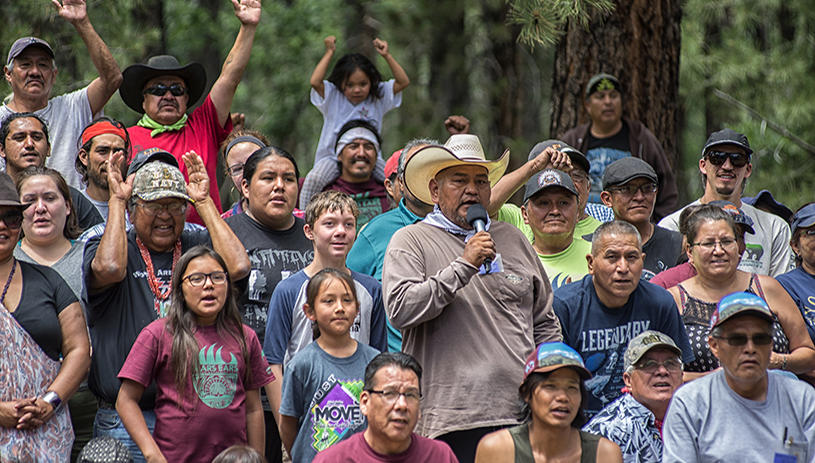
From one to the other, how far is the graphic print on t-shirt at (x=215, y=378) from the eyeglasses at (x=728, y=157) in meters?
3.81

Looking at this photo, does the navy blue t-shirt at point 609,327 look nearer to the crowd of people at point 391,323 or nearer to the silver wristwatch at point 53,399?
the crowd of people at point 391,323

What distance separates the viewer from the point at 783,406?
4.14 m

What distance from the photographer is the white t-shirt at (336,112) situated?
8.17 metres

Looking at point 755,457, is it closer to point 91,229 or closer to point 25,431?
point 25,431

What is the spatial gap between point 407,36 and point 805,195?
748 centimetres

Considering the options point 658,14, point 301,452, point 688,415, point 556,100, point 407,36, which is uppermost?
point 407,36

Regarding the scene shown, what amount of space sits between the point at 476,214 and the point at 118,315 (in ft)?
6.72

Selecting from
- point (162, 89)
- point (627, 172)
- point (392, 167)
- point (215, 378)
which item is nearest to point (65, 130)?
point (162, 89)

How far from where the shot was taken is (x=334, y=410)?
15.4ft

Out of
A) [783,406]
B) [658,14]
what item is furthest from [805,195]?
[783,406]

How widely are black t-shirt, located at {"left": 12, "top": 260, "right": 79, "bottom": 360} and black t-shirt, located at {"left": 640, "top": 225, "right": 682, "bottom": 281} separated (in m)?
3.68

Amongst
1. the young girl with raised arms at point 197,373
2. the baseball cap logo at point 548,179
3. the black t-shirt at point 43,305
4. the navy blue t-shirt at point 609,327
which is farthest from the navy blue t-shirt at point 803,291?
the black t-shirt at point 43,305

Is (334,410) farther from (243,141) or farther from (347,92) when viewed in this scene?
(347,92)

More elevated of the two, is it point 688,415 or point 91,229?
point 91,229
